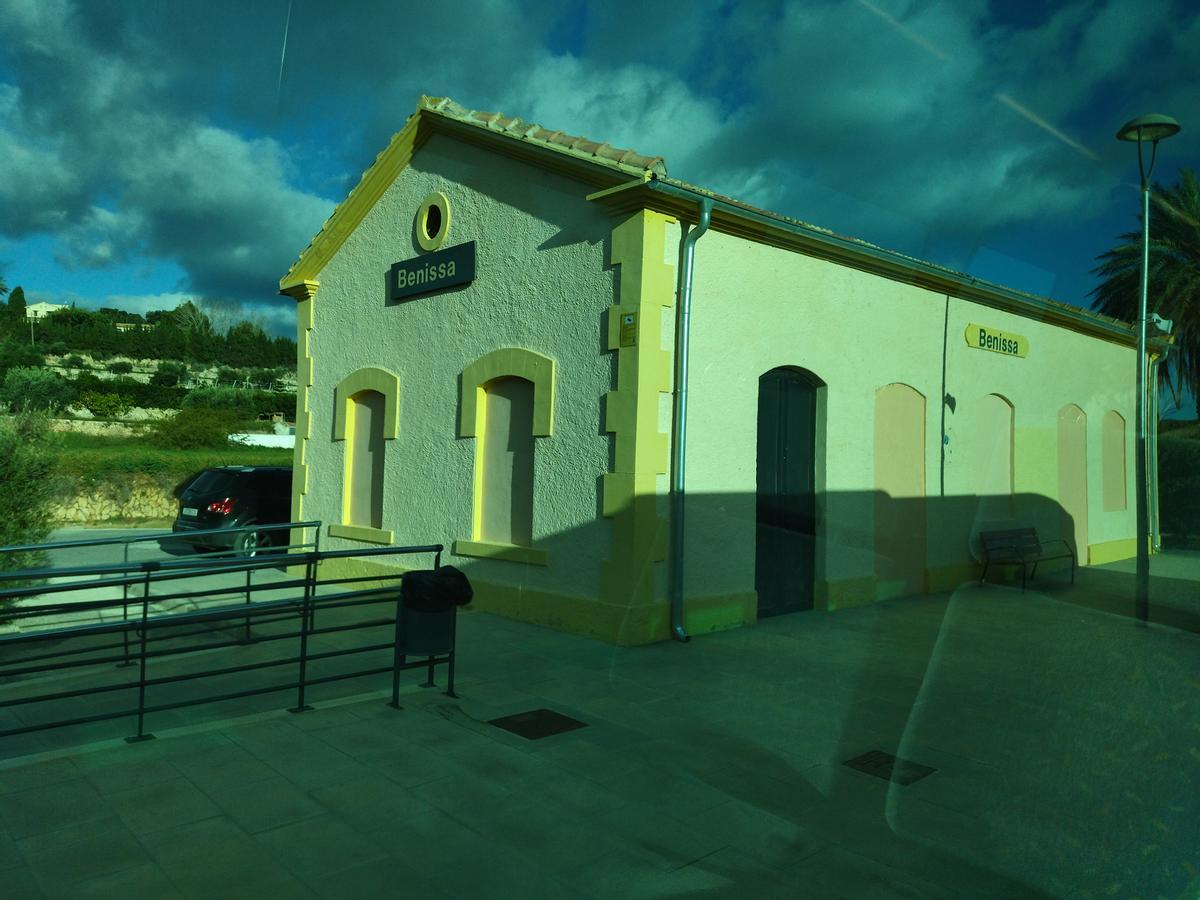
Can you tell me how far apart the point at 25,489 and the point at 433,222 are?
545 cm

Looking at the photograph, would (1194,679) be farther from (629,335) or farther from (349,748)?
(349,748)

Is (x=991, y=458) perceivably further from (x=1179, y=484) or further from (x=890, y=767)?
(x=1179, y=484)

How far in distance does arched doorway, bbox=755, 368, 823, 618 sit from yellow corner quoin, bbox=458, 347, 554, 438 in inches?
87.6

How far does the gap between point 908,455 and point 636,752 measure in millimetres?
7264

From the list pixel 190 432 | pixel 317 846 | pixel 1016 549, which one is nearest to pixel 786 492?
pixel 1016 549

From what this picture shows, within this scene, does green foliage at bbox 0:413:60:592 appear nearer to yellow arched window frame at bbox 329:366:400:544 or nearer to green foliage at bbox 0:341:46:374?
yellow arched window frame at bbox 329:366:400:544

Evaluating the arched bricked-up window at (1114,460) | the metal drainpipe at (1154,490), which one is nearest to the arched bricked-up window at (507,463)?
the arched bricked-up window at (1114,460)

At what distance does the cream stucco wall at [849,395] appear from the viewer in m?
8.39

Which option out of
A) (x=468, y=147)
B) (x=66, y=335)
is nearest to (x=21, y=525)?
(x=468, y=147)

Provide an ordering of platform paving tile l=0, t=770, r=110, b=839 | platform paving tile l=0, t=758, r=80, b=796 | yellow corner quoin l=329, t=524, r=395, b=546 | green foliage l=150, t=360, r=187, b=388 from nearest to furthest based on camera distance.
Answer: platform paving tile l=0, t=770, r=110, b=839
platform paving tile l=0, t=758, r=80, b=796
yellow corner quoin l=329, t=524, r=395, b=546
green foliage l=150, t=360, r=187, b=388

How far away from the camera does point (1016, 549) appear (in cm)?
1155

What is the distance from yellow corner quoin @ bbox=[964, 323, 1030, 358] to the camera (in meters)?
11.6

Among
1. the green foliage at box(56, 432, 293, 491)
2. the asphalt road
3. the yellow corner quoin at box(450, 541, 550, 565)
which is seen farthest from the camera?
the green foliage at box(56, 432, 293, 491)

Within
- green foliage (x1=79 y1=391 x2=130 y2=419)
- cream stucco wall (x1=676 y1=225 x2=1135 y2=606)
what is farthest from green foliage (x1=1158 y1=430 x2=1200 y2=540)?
green foliage (x1=79 y1=391 x2=130 y2=419)
